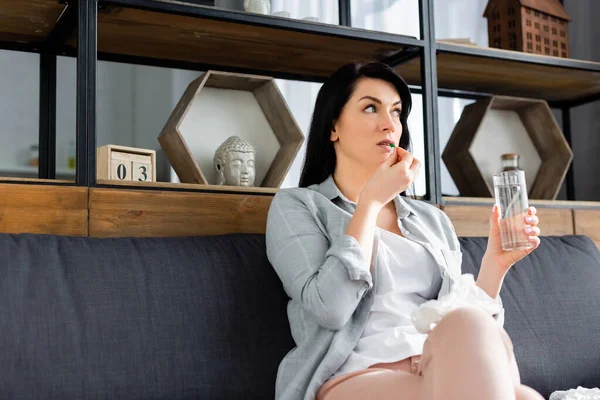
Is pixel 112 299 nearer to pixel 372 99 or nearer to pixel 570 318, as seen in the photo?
pixel 372 99

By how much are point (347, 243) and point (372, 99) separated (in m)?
0.45

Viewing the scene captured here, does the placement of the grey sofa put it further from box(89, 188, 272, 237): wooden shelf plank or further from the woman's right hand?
the woman's right hand

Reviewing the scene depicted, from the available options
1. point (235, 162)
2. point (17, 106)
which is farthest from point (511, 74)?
point (17, 106)

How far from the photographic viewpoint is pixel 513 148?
2760mm

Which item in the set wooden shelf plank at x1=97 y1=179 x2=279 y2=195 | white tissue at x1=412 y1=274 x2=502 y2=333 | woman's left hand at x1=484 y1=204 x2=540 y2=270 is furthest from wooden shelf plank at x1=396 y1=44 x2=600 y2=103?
white tissue at x1=412 y1=274 x2=502 y2=333

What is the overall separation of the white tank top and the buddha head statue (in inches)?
19.8

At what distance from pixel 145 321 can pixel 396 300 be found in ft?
1.73

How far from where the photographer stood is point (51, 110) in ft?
6.94

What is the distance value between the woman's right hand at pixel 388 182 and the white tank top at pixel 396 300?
129 mm

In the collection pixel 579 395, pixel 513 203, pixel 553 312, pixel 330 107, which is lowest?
pixel 579 395

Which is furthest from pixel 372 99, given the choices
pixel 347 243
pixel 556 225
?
pixel 556 225

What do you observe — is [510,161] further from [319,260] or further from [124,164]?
[124,164]

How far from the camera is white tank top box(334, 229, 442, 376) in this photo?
4.91 ft

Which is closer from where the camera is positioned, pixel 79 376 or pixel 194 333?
pixel 79 376
